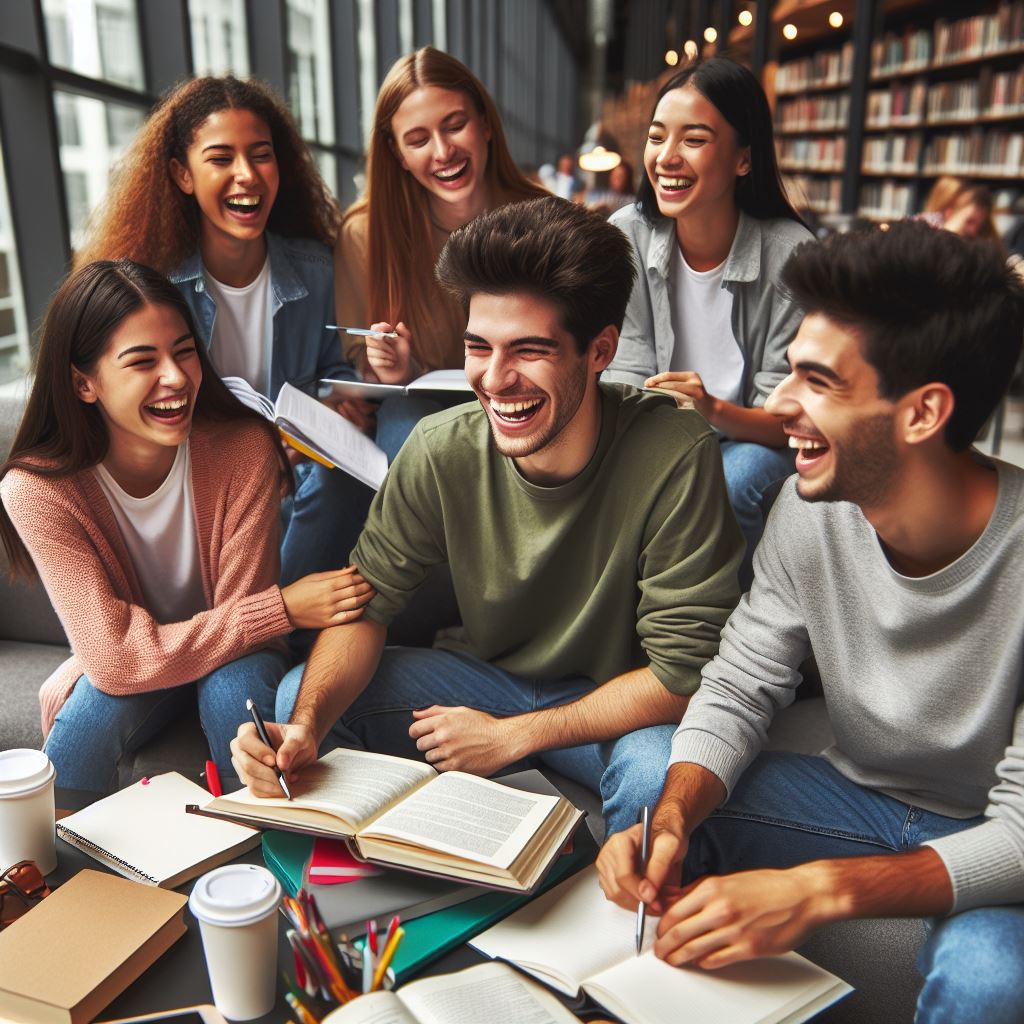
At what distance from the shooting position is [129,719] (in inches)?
68.4

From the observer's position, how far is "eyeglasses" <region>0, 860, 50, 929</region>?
1166 millimetres

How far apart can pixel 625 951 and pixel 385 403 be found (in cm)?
151

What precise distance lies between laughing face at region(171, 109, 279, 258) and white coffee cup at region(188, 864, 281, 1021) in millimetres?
1586

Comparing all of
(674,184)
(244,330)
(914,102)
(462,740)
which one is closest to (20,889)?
(462,740)

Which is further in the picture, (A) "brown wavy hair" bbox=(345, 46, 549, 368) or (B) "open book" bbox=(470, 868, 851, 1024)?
(A) "brown wavy hair" bbox=(345, 46, 549, 368)

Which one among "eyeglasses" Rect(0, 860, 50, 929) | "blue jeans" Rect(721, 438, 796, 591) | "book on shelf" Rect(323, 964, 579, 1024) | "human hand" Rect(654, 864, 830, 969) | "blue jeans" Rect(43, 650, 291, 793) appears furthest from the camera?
"blue jeans" Rect(721, 438, 796, 591)

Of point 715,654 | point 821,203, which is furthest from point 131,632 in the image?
point 821,203

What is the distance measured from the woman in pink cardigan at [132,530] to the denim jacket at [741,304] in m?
0.96

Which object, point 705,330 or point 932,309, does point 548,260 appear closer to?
point 932,309

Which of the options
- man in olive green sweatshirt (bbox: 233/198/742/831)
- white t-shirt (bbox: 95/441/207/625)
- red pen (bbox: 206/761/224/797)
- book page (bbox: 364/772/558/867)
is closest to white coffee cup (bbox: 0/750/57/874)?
red pen (bbox: 206/761/224/797)

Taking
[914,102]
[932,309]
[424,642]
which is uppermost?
[914,102]

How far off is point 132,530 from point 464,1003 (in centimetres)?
119

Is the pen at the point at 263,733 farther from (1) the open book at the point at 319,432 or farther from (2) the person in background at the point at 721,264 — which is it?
(2) the person in background at the point at 721,264

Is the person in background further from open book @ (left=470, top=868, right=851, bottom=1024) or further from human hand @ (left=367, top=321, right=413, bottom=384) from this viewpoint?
open book @ (left=470, top=868, right=851, bottom=1024)
